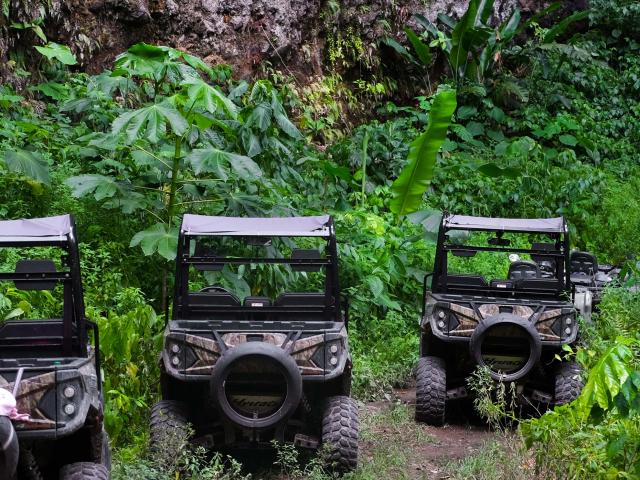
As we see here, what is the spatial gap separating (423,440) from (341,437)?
5.26ft

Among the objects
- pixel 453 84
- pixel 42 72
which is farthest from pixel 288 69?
pixel 42 72

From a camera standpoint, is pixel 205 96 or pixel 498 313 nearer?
pixel 498 313

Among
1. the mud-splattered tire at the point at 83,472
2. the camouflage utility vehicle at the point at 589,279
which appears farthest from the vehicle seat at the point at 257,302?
the camouflage utility vehicle at the point at 589,279

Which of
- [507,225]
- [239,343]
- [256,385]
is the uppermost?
[507,225]

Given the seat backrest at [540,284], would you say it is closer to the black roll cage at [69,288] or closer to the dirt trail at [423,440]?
the dirt trail at [423,440]

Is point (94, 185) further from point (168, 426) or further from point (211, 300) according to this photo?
point (168, 426)

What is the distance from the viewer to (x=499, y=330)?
8047 mm

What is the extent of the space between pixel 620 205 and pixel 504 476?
10.8 m

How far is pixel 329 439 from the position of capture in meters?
6.48

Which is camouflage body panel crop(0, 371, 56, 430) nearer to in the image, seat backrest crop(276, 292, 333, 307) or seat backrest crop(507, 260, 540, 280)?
seat backrest crop(276, 292, 333, 307)

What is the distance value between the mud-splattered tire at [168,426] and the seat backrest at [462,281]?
3.22m

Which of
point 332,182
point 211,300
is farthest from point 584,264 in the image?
point 211,300

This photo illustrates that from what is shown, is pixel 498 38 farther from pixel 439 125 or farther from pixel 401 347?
pixel 401 347

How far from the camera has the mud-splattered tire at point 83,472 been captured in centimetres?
524
